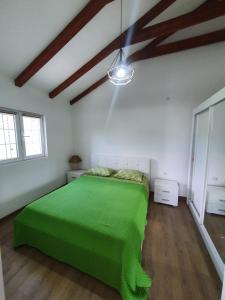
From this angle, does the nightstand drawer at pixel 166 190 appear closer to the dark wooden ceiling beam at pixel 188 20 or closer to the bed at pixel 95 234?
the bed at pixel 95 234

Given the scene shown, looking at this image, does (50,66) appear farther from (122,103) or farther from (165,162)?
(165,162)

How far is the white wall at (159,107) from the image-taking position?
2.84 meters

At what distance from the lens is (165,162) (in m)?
3.23

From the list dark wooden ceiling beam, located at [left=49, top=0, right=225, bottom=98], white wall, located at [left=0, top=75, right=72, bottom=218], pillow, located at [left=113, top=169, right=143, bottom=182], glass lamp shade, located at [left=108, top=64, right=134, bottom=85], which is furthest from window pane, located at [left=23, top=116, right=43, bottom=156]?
glass lamp shade, located at [left=108, top=64, right=134, bottom=85]

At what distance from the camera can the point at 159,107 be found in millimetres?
3156

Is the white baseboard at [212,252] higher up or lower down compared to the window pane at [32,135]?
lower down

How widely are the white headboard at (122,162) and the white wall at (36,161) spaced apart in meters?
0.89

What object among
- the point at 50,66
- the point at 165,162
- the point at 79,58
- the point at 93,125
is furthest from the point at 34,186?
the point at 165,162

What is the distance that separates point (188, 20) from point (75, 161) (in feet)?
11.5

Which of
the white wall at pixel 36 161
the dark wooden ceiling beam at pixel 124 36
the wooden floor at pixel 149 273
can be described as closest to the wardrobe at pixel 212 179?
the wooden floor at pixel 149 273

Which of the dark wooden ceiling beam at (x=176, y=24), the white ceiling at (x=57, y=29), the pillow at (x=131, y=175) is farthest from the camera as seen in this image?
the pillow at (x=131, y=175)

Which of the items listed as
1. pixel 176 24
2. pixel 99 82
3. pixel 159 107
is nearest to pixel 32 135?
pixel 99 82

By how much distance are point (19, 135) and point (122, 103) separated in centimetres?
Result: 230

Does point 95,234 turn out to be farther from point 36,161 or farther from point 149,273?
point 36,161
